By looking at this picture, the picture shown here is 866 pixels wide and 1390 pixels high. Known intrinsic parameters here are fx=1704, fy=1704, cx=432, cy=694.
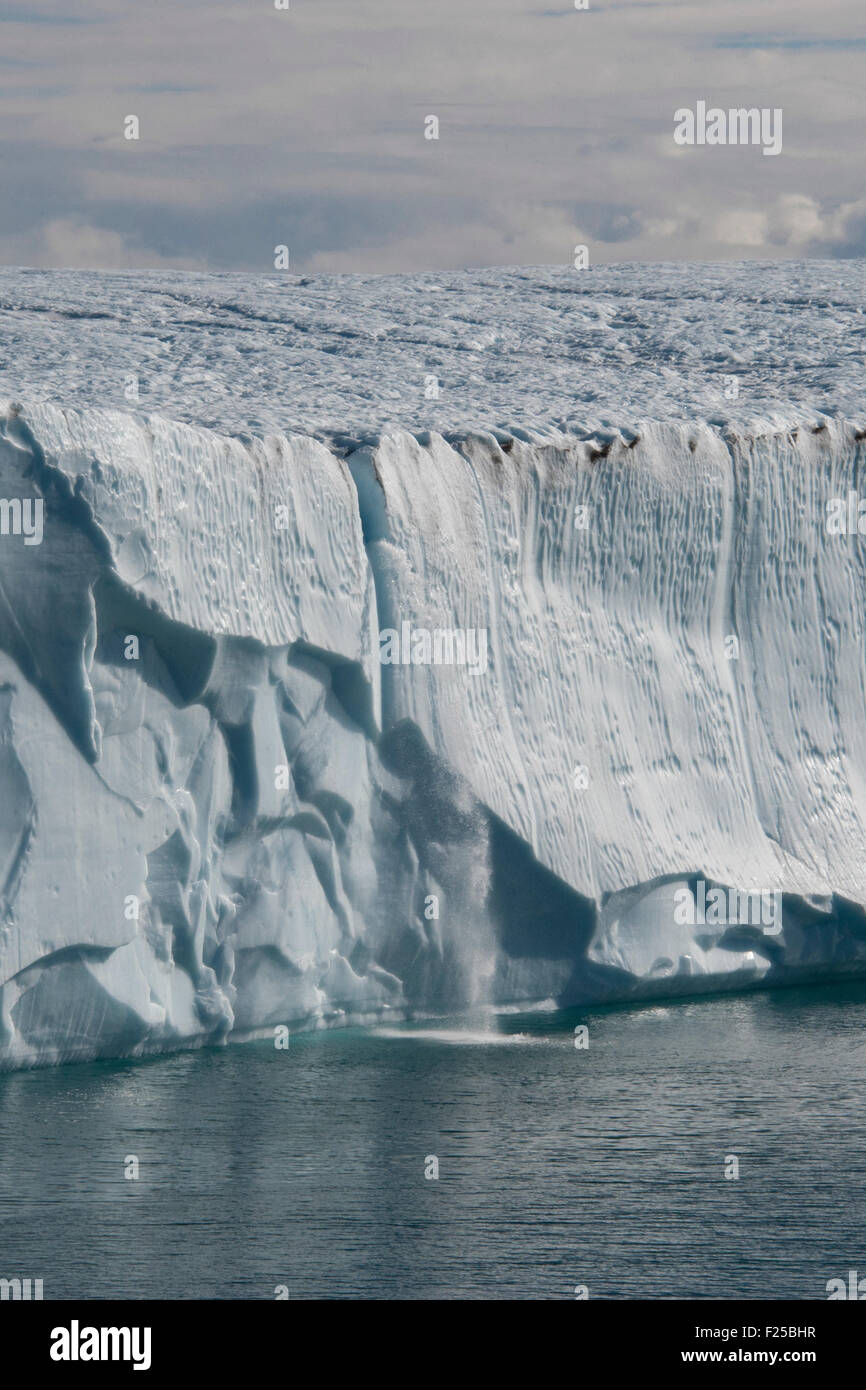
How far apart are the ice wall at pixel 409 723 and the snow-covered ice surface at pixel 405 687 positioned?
0.02 metres

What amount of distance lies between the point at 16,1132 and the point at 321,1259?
203 centimetres

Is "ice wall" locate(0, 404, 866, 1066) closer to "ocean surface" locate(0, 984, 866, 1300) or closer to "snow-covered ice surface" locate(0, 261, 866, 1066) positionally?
"snow-covered ice surface" locate(0, 261, 866, 1066)

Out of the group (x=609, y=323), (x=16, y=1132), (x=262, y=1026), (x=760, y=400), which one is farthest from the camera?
(x=609, y=323)

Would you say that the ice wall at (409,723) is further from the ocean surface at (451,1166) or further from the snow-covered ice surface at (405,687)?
the ocean surface at (451,1166)

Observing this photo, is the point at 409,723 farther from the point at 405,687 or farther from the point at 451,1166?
the point at 451,1166

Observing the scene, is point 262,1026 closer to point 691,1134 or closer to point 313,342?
point 691,1134

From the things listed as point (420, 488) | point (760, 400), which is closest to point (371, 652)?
point (420, 488)

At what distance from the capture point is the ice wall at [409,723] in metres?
9.11

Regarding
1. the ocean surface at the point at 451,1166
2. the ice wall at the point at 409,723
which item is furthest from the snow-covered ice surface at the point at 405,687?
the ocean surface at the point at 451,1166

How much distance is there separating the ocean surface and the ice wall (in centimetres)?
57

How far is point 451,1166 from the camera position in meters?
7.66

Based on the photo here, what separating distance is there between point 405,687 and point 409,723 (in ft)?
0.71

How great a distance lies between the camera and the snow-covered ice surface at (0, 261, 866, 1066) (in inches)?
360

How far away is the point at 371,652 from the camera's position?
32.9 ft
